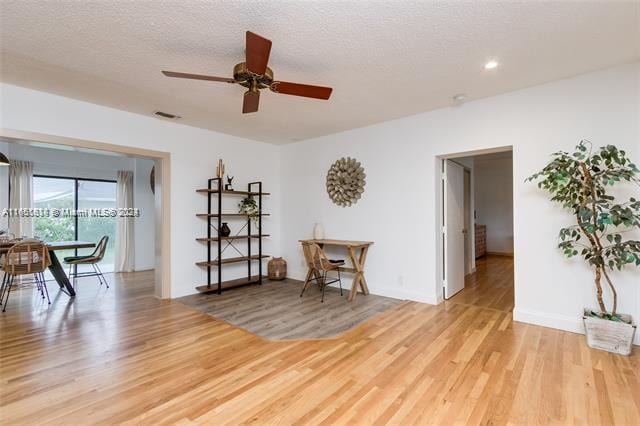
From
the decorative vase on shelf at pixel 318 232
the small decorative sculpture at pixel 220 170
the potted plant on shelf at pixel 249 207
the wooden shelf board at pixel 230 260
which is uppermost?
the small decorative sculpture at pixel 220 170

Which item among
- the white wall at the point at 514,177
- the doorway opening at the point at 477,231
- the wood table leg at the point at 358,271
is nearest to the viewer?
the white wall at the point at 514,177

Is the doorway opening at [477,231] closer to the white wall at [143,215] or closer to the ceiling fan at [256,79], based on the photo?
the ceiling fan at [256,79]

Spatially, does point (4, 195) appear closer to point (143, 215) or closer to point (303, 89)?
point (143, 215)

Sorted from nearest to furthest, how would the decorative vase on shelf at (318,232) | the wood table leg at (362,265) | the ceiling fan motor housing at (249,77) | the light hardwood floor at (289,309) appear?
the ceiling fan motor housing at (249,77)
the light hardwood floor at (289,309)
the wood table leg at (362,265)
the decorative vase on shelf at (318,232)

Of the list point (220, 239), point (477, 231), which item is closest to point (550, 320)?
point (220, 239)

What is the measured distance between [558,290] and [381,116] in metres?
2.90

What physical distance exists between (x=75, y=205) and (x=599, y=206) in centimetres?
840

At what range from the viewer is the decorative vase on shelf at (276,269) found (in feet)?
17.7

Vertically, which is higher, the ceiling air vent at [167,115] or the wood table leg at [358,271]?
the ceiling air vent at [167,115]

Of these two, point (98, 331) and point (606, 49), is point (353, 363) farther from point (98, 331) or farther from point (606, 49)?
point (606, 49)

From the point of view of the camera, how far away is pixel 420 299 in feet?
13.1

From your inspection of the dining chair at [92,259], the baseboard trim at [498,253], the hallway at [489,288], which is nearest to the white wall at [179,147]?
the dining chair at [92,259]

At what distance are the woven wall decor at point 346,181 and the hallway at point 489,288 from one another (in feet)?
6.81

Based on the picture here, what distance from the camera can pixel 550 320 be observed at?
3055mm
